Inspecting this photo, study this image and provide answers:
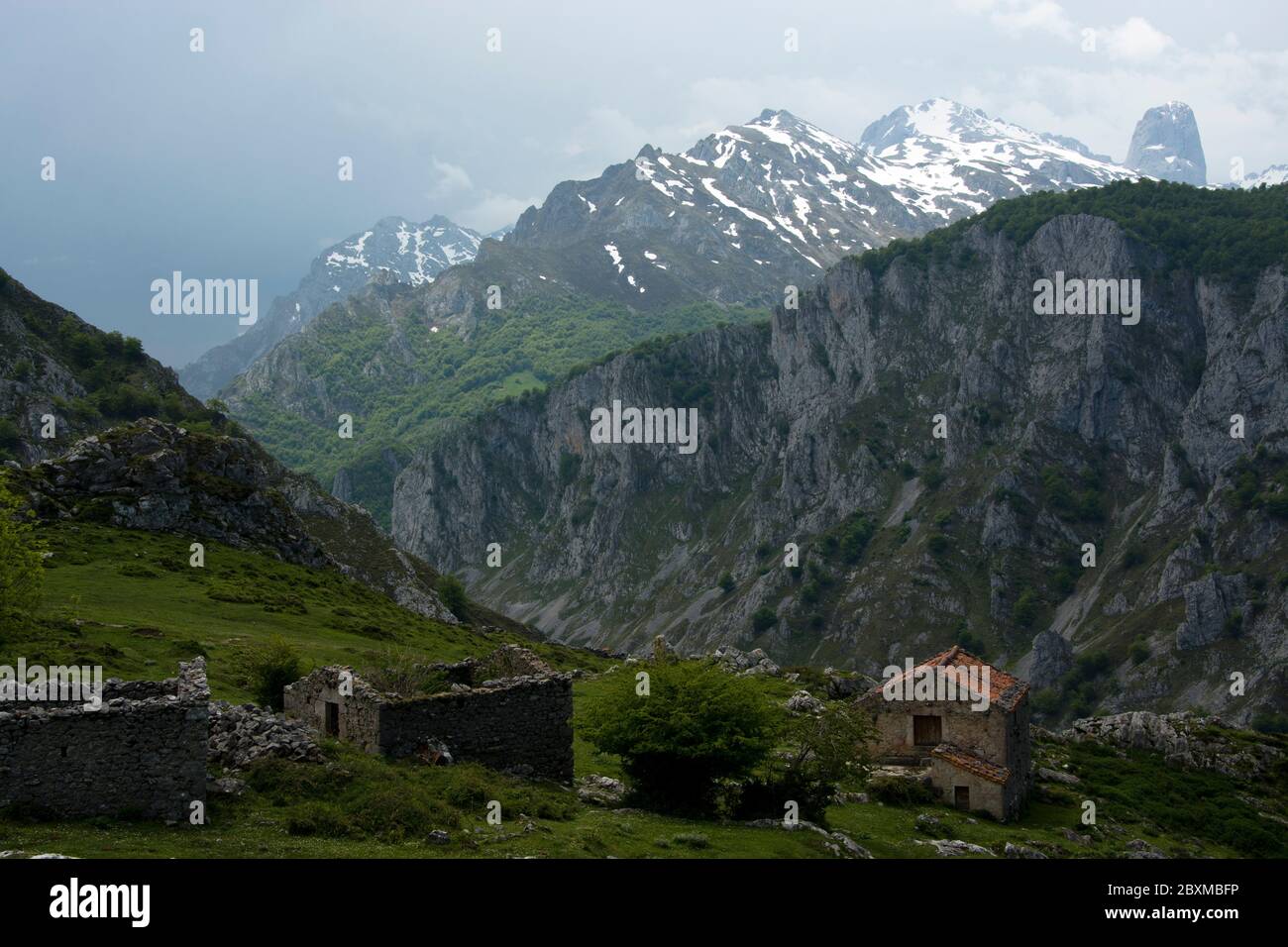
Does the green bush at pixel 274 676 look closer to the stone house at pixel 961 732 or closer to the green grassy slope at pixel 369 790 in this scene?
the green grassy slope at pixel 369 790

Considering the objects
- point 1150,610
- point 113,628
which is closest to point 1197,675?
point 1150,610

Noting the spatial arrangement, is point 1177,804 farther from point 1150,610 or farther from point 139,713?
point 1150,610

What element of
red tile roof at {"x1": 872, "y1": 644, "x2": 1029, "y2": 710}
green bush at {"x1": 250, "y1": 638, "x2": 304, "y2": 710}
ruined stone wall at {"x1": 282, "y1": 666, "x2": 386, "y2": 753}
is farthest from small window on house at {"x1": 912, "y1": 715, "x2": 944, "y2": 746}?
ruined stone wall at {"x1": 282, "y1": 666, "x2": 386, "y2": 753}

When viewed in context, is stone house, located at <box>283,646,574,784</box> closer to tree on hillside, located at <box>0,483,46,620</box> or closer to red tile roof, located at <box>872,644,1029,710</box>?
tree on hillside, located at <box>0,483,46,620</box>

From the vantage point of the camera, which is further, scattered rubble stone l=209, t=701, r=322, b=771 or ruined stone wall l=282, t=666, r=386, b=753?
ruined stone wall l=282, t=666, r=386, b=753

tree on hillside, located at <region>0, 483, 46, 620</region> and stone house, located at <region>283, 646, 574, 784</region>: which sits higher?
tree on hillside, located at <region>0, 483, 46, 620</region>

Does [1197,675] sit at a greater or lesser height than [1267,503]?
lesser

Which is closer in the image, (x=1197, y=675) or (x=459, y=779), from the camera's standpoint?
(x=459, y=779)

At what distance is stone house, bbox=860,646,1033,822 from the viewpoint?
137 feet

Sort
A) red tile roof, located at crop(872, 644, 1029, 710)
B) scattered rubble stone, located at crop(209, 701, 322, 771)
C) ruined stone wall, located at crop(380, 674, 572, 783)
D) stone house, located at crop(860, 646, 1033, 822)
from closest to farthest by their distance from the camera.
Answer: scattered rubble stone, located at crop(209, 701, 322, 771) < ruined stone wall, located at crop(380, 674, 572, 783) < stone house, located at crop(860, 646, 1033, 822) < red tile roof, located at crop(872, 644, 1029, 710)

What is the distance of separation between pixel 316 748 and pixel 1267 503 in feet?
673

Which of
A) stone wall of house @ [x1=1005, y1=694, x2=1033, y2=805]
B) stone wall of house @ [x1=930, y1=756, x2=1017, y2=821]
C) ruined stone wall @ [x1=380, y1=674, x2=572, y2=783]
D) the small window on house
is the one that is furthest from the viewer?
the small window on house
